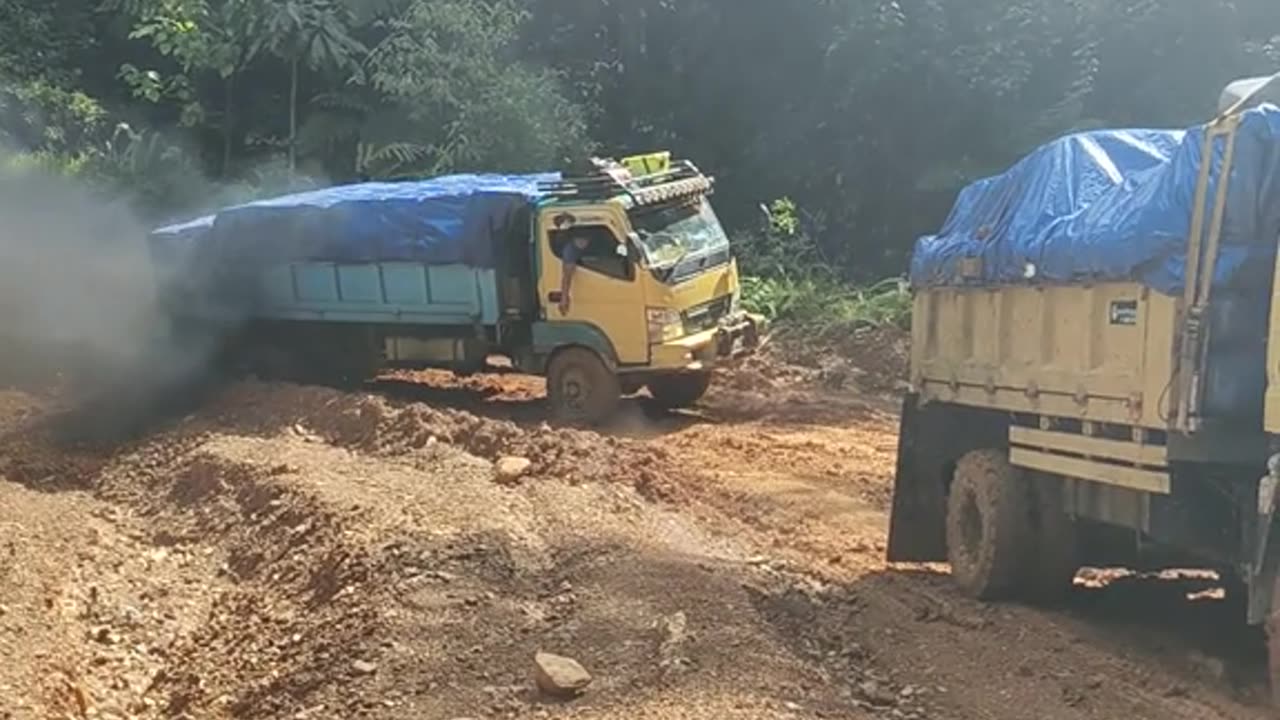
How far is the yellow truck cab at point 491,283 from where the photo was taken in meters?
16.9

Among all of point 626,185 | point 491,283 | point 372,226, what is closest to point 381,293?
point 372,226

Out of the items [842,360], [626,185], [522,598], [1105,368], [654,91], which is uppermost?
[654,91]

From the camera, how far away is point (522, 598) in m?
9.13

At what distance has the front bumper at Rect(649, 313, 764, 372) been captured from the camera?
16750 millimetres

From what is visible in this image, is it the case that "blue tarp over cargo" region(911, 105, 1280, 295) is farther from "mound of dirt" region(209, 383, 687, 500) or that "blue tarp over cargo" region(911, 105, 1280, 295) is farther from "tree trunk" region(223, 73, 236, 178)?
"tree trunk" region(223, 73, 236, 178)

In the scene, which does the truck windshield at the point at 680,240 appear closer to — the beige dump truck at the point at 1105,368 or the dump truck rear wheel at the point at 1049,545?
the beige dump truck at the point at 1105,368

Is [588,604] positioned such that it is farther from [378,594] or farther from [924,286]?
[924,286]

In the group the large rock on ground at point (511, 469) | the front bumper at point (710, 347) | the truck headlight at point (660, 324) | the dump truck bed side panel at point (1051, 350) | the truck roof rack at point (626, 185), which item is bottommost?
the large rock on ground at point (511, 469)

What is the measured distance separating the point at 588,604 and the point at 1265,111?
4188 millimetres

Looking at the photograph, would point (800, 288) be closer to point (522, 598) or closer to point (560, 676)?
point (522, 598)

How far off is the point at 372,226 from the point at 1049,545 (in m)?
11.5

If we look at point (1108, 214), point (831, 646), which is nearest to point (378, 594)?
point (831, 646)

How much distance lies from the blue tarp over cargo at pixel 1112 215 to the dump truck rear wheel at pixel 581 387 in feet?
23.7

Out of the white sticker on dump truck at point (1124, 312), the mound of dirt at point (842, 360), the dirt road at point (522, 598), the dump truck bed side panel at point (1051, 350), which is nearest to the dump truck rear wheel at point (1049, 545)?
the dirt road at point (522, 598)
